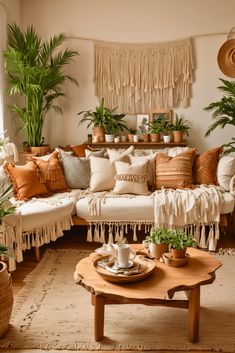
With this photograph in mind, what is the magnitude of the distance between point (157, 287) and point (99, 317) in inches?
15.6

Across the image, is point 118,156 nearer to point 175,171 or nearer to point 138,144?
point 175,171

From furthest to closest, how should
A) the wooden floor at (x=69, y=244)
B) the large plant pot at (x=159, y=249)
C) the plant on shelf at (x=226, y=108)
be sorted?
the plant on shelf at (x=226, y=108) < the wooden floor at (x=69, y=244) < the large plant pot at (x=159, y=249)

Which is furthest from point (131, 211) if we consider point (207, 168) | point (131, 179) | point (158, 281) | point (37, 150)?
point (37, 150)

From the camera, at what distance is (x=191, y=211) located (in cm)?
376

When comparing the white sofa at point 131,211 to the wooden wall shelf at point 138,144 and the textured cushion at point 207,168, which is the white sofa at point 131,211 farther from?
the wooden wall shelf at point 138,144

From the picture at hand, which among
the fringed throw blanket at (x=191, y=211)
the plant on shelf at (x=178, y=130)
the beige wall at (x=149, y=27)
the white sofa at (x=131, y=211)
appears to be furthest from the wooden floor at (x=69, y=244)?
the beige wall at (x=149, y=27)

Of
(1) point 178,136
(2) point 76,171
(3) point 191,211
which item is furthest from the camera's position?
(1) point 178,136

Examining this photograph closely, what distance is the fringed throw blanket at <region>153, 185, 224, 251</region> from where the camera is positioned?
3756 millimetres

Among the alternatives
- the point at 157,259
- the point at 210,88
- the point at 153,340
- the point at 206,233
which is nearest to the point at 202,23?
the point at 210,88

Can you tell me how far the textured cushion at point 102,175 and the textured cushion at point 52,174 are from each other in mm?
302

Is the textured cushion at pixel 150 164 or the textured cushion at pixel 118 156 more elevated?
the textured cushion at pixel 118 156

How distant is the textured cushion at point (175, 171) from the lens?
13.5ft

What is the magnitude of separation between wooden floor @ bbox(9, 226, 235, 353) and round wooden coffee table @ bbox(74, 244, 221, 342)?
0.96 meters

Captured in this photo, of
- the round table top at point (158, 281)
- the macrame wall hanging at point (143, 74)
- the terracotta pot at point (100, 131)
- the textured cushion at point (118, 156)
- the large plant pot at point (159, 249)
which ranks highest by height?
the macrame wall hanging at point (143, 74)
